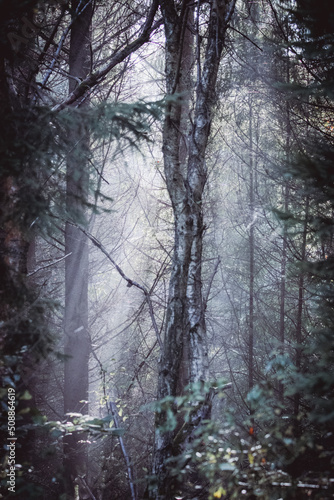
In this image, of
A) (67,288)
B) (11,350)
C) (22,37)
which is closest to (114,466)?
(67,288)

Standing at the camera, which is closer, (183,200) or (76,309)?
(183,200)

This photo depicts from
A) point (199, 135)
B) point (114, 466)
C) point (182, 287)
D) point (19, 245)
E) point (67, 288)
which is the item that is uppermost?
point (199, 135)

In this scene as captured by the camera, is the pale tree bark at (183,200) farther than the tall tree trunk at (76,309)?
No

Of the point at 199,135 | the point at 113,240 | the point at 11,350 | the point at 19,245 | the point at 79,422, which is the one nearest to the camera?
the point at 11,350

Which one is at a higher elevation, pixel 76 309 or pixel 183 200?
pixel 183 200

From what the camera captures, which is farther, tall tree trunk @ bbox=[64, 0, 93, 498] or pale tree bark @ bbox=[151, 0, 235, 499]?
tall tree trunk @ bbox=[64, 0, 93, 498]

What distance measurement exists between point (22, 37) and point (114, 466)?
7477mm

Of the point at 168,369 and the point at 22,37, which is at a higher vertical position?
the point at 22,37

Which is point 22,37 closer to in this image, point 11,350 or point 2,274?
point 2,274

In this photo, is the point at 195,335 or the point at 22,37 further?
the point at 195,335

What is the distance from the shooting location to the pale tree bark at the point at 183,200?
3455 mm

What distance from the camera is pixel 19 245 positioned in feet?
10.8

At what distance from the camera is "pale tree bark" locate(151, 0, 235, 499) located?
3.46 m

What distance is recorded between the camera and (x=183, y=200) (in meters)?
3.84
